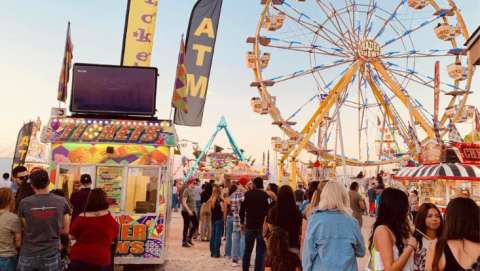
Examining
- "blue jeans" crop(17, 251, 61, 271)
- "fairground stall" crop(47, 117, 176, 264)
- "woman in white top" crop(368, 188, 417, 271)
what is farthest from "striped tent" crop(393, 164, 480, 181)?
"blue jeans" crop(17, 251, 61, 271)

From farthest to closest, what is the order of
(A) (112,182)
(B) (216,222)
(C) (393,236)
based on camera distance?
(B) (216,222), (A) (112,182), (C) (393,236)

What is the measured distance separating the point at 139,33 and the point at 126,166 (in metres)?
4.76

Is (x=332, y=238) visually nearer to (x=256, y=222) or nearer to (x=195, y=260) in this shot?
(x=256, y=222)

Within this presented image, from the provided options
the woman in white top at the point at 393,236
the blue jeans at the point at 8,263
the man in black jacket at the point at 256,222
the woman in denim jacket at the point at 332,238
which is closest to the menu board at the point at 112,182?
the man in black jacket at the point at 256,222

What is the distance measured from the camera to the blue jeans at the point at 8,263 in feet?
12.4

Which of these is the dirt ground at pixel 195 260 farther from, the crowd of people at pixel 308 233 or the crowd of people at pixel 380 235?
the crowd of people at pixel 380 235

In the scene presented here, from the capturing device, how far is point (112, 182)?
7047 mm

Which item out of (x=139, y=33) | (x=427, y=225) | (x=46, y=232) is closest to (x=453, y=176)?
(x=139, y=33)

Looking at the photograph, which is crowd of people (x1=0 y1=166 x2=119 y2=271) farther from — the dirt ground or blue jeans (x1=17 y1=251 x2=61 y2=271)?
the dirt ground

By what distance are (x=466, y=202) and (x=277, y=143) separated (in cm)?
2219

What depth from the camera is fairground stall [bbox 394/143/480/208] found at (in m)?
11.8

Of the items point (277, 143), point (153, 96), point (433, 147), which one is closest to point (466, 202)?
point (153, 96)

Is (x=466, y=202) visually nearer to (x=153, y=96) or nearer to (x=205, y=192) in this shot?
(x=153, y=96)

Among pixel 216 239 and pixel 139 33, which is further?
pixel 139 33
